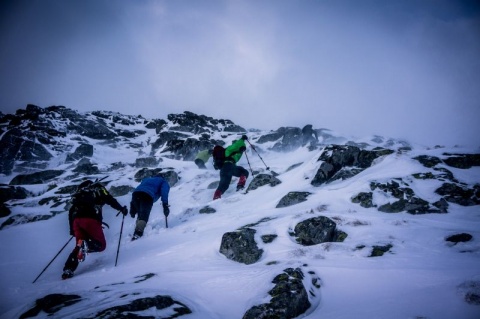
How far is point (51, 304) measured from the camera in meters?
3.11

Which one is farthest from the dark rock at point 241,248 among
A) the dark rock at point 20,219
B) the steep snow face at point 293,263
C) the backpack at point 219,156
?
the dark rock at point 20,219

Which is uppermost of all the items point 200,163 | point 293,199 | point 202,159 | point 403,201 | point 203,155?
point 203,155

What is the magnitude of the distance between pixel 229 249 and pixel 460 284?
399 centimetres

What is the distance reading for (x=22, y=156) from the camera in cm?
5056

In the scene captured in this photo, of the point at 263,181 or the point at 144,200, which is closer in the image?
the point at 144,200

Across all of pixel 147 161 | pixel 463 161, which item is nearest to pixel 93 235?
pixel 463 161

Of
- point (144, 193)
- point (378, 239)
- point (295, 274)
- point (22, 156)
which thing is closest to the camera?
point (295, 274)

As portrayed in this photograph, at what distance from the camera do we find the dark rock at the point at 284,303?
3.04 meters

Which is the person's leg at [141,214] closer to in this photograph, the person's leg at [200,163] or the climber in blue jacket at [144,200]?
the climber in blue jacket at [144,200]

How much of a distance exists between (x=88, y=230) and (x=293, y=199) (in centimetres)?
664

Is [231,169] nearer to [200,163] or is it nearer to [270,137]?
[200,163]

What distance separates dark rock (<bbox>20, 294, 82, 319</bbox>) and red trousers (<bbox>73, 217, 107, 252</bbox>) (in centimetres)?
307

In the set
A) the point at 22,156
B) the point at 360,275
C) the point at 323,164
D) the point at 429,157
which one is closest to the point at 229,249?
the point at 360,275

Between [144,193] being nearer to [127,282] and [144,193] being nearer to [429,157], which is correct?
[127,282]
